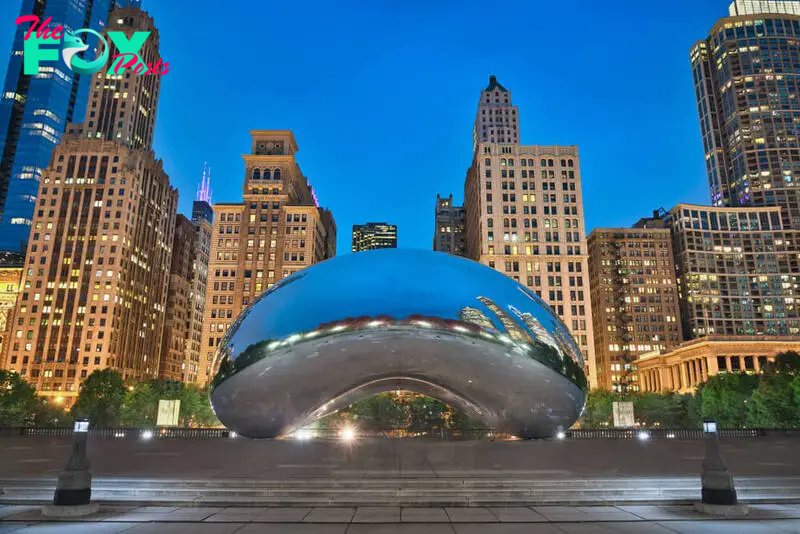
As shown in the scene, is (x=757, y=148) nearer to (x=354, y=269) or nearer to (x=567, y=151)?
(x=567, y=151)

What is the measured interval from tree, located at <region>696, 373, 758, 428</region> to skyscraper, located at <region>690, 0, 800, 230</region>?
416 feet

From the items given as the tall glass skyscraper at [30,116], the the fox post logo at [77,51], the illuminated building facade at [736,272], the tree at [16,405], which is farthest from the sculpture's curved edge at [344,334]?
the tall glass skyscraper at [30,116]

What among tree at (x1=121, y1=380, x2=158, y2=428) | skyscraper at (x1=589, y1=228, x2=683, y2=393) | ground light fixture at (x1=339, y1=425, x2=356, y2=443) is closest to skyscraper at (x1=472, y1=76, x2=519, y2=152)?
skyscraper at (x1=589, y1=228, x2=683, y2=393)

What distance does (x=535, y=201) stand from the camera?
4023 inches

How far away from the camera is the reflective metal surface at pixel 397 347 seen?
43.2 feet

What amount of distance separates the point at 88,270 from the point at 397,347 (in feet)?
419

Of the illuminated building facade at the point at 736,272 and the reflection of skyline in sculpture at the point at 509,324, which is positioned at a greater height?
the illuminated building facade at the point at 736,272

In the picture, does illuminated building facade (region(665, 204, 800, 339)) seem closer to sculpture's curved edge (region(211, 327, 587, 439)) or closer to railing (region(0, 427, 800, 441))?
railing (region(0, 427, 800, 441))

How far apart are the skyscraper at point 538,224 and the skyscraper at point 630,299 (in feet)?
224

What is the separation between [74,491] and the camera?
796 centimetres

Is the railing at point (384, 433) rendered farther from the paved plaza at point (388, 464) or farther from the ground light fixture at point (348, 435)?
the paved plaza at point (388, 464)

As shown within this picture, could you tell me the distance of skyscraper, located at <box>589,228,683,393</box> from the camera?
513 feet

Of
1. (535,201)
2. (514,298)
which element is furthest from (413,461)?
(535,201)

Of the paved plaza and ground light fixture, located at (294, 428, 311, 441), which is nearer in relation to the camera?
the paved plaza
